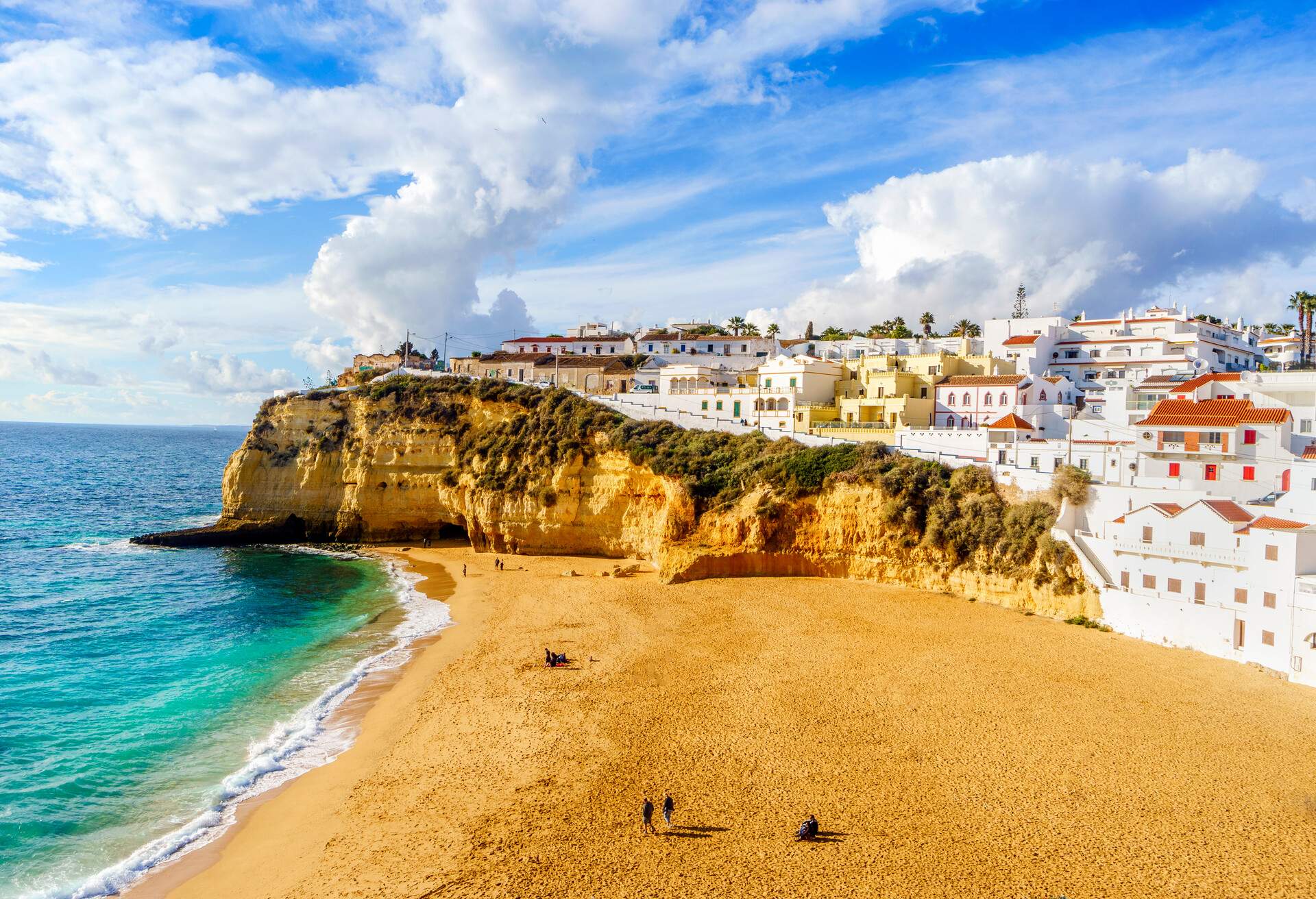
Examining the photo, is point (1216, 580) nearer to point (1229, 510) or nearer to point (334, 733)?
point (1229, 510)

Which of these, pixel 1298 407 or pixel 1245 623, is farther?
pixel 1298 407

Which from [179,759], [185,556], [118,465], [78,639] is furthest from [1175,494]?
[118,465]

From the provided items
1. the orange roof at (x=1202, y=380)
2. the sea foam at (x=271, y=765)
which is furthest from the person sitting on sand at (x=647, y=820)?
the orange roof at (x=1202, y=380)

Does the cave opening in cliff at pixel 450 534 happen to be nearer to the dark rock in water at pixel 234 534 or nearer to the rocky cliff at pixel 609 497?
the rocky cliff at pixel 609 497

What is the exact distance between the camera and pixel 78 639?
98.6ft

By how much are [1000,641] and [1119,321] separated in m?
46.6

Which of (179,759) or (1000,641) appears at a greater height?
(1000,641)

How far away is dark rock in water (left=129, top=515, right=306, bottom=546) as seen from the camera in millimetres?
50938

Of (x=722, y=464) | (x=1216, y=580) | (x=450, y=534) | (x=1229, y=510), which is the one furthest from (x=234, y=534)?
(x=1229, y=510)

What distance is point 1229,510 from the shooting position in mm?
25016

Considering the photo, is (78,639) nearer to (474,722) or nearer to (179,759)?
(179,759)

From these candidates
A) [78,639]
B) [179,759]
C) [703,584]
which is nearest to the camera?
[179,759]

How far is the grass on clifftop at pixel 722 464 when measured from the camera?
31.4m

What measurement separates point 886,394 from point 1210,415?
20.9 meters
